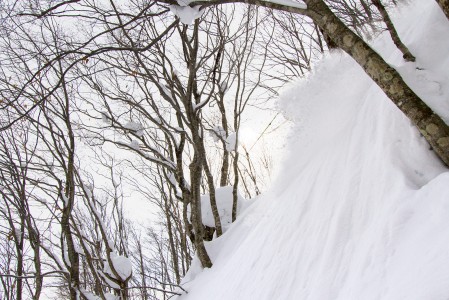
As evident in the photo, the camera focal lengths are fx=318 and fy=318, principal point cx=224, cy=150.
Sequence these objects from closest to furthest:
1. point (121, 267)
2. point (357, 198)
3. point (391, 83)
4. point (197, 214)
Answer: point (391, 83), point (357, 198), point (197, 214), point (121, 267)

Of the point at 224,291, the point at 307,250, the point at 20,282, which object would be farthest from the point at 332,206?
the point at 20,282

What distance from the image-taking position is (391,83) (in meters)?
1.98

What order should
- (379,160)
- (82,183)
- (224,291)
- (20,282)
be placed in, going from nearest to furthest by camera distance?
1. (379,160)
2. (224,291)
3. (82,183)
4. (20,282)

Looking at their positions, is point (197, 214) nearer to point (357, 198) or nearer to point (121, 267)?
point (121, 267)

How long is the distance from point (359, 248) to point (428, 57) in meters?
1.51

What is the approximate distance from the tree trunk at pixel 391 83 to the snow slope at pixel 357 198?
5.9 inches

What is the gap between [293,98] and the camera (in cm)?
427

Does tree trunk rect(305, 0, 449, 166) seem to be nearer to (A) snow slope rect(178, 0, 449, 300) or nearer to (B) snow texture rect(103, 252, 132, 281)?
(A) snow slope rect(178, 0, 449, 300)

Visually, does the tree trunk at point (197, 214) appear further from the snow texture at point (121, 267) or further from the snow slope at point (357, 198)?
the snow texture at point (121, 267)

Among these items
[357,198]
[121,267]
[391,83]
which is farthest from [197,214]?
[391,83]

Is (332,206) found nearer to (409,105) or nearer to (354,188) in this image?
(354,188)

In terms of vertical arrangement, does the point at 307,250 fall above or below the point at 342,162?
below

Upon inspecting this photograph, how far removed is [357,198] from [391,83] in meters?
0.85

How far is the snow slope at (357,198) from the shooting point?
1635 mm
